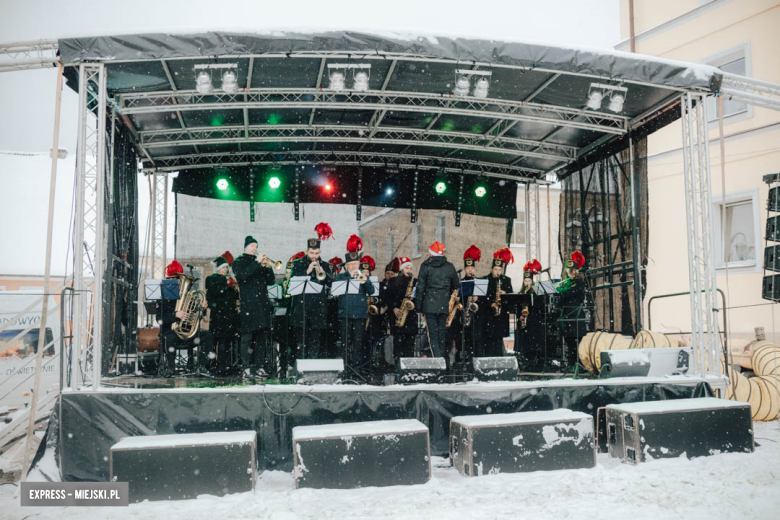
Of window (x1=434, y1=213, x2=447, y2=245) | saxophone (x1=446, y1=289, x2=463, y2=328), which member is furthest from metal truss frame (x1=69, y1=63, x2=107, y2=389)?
window (x1=434, y1=213, x2=447, y2=245)

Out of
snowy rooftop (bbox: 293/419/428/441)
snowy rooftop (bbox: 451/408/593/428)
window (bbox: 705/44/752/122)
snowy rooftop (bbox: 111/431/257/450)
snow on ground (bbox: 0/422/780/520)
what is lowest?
snow on ground (bbox: 0/422/780/520)

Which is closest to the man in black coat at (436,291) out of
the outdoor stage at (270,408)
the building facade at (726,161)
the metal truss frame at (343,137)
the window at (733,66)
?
the outdoor stage at (270,408)

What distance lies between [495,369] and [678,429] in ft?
6.21

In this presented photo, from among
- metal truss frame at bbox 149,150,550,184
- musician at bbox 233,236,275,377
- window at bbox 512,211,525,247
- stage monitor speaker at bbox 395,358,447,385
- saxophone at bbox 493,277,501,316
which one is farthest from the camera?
window at bbox 512,211,525,247

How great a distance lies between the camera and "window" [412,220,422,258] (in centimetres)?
1200

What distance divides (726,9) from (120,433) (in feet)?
51.0

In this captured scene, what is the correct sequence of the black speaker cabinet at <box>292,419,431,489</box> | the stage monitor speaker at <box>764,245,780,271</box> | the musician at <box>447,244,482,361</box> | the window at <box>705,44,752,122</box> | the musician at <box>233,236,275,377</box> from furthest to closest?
the window at <box>705,44,752,122</box>, the musician at <box>447,244,482,361</box>, the stage monitor speaker at <box>764,245,780,271</box>, the musician at <box>233,236,275,377</box>, the black speaker cabinet at <box>292,419,431,489</box>

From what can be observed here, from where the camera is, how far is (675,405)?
6121mm

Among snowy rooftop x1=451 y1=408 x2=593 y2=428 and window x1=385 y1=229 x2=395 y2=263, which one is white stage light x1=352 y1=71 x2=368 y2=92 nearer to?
snowy rooftop x1=451 y1=408 x2=593 y2=428

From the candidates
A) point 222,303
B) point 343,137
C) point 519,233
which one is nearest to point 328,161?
point 343,137

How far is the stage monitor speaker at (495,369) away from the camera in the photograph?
21.6 feet

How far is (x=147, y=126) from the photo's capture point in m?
9.09

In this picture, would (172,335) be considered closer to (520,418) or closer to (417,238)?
(417,238)

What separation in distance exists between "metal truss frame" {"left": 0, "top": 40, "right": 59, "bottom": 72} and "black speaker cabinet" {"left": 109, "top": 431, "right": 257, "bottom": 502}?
3826 millimetres
